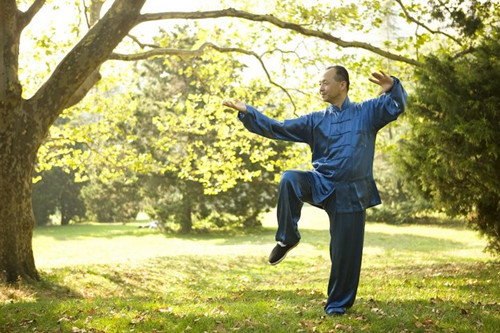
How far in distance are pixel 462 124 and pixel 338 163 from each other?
181 inches

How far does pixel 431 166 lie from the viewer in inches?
418

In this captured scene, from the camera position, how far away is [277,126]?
561 cm

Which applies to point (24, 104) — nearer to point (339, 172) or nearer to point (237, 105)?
point (237, 105)

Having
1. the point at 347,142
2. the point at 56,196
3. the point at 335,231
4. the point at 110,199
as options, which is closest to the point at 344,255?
the point at 335,231

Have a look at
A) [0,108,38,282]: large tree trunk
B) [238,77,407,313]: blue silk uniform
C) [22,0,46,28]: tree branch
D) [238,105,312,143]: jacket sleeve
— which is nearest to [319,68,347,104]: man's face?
[238,77,407,313]: blue silk uniform

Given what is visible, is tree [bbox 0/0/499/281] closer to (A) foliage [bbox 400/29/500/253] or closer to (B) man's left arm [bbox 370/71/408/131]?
(A) foliage [bbox 400/29/500/253]

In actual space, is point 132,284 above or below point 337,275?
below

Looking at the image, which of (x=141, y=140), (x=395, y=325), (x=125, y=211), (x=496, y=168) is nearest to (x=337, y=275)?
(x=395, y=325)

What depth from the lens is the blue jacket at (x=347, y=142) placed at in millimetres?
5359

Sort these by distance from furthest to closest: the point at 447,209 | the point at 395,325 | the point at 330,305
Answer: the point at 447,209 < the point at 330,305 < the point at 395,325

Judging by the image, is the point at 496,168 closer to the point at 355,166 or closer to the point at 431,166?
the point at 431,166

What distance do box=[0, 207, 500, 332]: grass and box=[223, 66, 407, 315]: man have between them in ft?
2.52

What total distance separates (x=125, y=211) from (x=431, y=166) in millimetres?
31107

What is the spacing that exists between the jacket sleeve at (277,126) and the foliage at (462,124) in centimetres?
443
